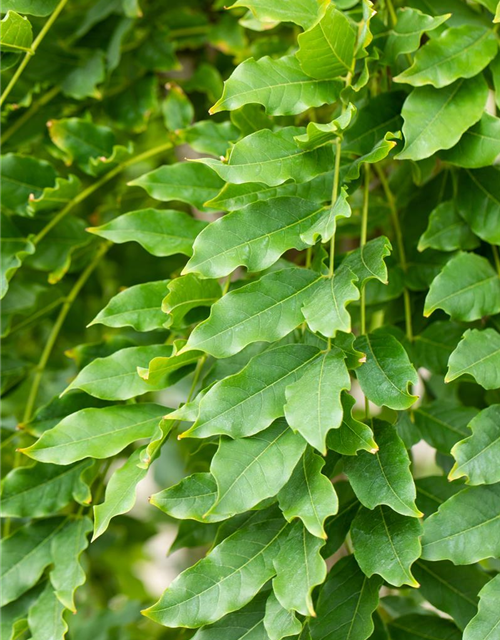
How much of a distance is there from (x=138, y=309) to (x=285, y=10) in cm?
25

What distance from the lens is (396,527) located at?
520 millimetres

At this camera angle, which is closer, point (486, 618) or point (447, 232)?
point (486, 618)

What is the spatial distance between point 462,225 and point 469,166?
74mm

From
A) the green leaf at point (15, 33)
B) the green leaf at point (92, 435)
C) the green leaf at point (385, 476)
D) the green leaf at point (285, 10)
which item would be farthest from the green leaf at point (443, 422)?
the green leaf at point (15, 33)

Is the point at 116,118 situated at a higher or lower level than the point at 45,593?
higher

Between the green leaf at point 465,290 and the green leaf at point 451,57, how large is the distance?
0.46 ft

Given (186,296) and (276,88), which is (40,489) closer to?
(186,296)

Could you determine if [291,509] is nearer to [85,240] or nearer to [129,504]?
[129,504]

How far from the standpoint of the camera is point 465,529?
1.71 feet

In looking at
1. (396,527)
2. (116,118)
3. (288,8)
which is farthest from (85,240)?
(396,527)

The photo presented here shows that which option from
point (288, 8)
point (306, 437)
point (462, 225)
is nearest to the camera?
point (306, 437)

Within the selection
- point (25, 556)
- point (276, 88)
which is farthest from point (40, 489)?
point (276, 88)

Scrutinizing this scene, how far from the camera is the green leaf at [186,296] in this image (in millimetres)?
559

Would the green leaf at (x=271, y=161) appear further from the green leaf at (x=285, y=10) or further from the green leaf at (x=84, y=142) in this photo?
the green leaf at (x=84, y=142)
